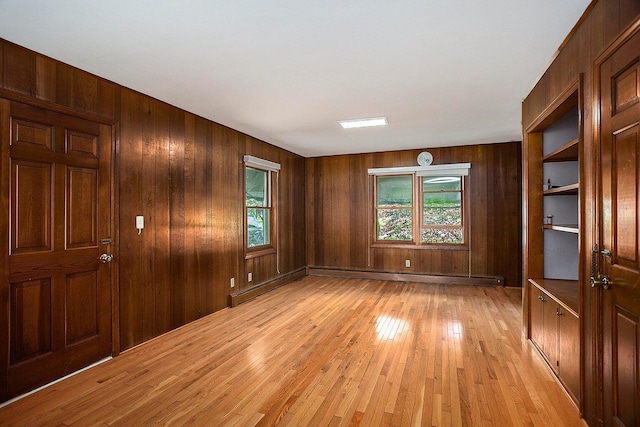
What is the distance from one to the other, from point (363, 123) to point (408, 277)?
3334 millimetres

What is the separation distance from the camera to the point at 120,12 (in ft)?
6.58

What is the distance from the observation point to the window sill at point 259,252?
516 cm

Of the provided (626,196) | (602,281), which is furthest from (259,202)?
(626,196)

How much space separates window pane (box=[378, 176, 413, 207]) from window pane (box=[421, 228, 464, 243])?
66 cm

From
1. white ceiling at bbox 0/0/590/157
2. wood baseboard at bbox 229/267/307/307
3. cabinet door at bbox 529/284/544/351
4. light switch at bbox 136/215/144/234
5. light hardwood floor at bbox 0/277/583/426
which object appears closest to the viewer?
white ceiling at bbox 0/0/590/157

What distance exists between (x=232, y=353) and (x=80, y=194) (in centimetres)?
196

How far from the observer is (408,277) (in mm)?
6410

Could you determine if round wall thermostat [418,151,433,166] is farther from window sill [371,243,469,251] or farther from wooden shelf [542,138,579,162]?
wooden shelf [542,138,579,162]

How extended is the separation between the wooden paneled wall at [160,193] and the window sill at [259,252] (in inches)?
3.7

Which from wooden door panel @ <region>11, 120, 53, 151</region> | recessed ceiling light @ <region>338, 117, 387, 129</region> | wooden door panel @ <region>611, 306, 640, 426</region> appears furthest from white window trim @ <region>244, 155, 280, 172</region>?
wooden door panel @ <region>611, 306, 640, 426</region>

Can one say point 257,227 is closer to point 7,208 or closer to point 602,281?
point 7,208

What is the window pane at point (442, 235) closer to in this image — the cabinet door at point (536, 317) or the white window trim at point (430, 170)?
the white window trim at point (430, 170)

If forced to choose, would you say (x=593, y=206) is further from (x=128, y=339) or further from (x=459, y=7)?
(x=128, y=339)

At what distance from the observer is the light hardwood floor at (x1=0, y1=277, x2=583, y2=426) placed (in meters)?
2.14
